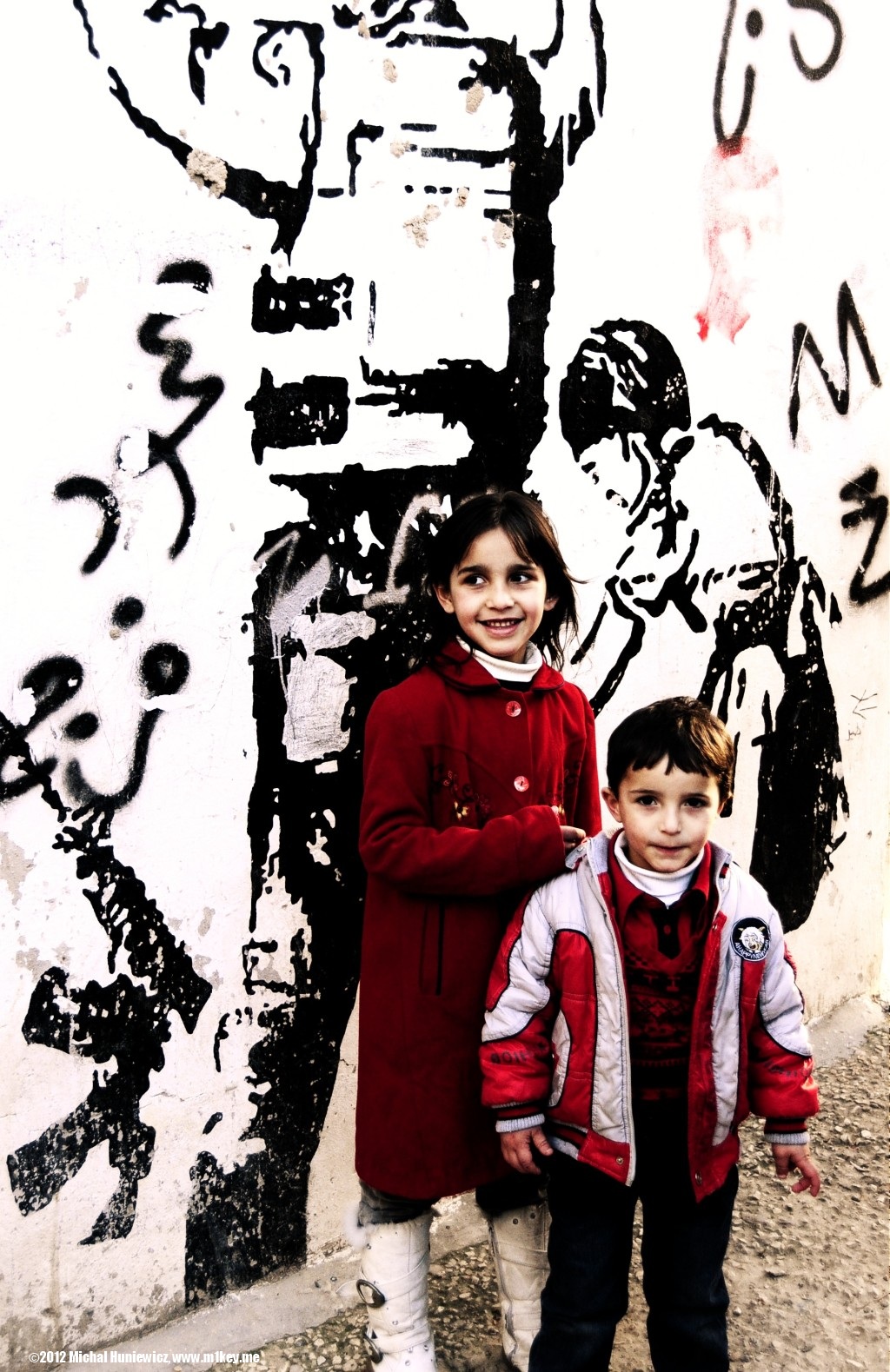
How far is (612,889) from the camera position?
2084 millimetres

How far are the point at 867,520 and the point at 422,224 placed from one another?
1560 millimetres

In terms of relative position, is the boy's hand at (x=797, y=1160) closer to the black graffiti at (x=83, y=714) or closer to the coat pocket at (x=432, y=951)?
the coat pocket at (x=432, y=951)

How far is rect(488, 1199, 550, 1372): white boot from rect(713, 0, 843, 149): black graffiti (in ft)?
7.40

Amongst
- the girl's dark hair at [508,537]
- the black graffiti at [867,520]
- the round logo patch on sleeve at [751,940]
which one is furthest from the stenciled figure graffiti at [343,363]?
the black graffiti at [867,520]

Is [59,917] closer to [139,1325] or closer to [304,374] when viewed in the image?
[139,1325]


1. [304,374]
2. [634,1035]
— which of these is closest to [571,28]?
[304,374]

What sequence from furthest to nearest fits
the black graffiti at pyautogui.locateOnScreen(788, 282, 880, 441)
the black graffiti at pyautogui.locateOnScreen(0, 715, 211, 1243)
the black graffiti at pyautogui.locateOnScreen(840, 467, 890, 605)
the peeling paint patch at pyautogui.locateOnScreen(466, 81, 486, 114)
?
the black graffiti at pyautogui.locateOnScreen(840, 467, 890, 605) → the black graffiti at pyautogui.locateOnScreen(788, 282, 880, 441) → the peeling paint patch at pyautogui.locateOnScreen(466, 81, 486, 114) → the black graffiti at pyautogui.locateOnScreen(0, 715, 211, 1243)

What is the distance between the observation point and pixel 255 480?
235 centimetres

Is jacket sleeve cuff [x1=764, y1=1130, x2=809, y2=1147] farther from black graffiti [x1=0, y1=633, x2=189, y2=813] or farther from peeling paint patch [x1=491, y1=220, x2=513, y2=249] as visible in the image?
peeling paint patch [x1=491, y1=220, x2=513, y2=249]

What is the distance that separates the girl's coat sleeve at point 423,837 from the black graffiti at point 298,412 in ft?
1.73

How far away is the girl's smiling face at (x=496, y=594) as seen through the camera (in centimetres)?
218

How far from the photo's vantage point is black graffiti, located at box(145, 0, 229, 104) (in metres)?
2.18

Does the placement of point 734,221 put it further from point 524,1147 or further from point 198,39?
point 524,1147

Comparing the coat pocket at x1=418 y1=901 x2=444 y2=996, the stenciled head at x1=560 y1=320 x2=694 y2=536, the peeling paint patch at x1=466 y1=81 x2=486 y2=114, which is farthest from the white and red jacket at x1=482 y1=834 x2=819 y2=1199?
the peeling paint patch at x1=466 y1=81 x2=486 y2=114
